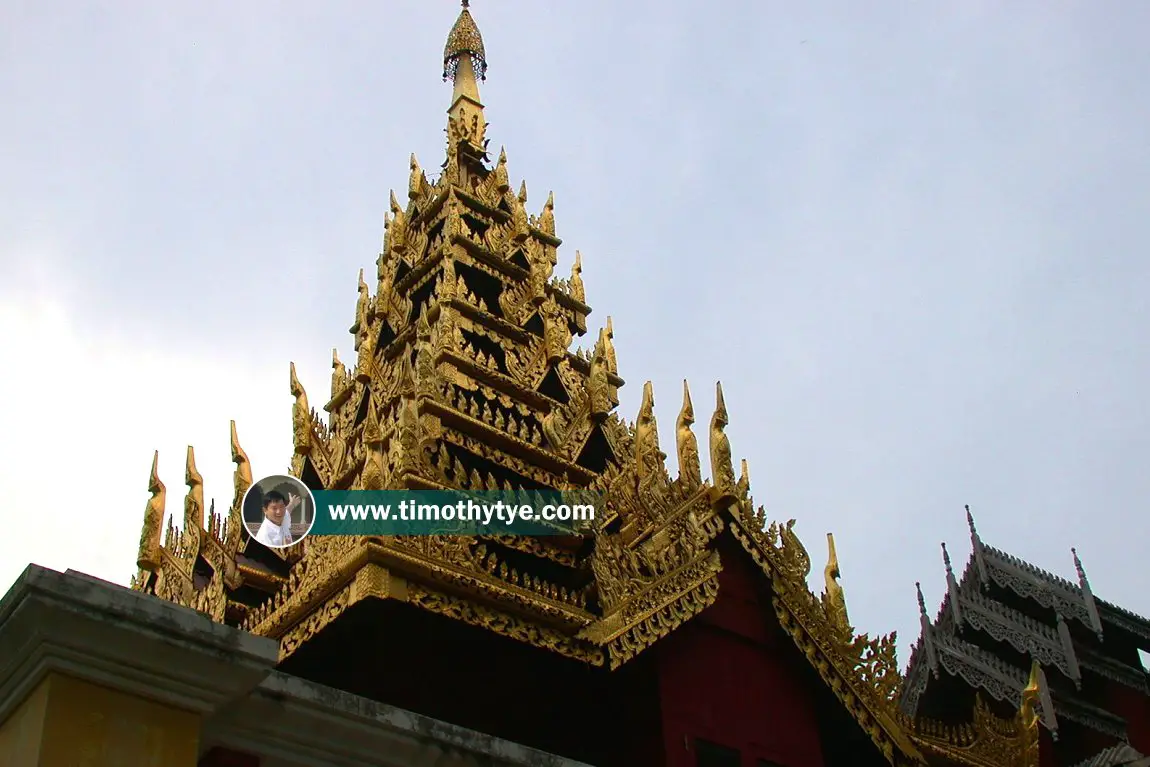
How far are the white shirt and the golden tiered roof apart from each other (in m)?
0.23

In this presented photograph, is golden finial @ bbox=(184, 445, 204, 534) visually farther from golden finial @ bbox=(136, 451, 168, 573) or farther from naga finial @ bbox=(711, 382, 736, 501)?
naga finial @ bbox=(711, 382, 736, 501)

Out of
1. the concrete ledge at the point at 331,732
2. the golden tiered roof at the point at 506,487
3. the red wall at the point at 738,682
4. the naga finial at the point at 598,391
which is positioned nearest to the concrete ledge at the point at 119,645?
the concrete ledge at the point at 331,732

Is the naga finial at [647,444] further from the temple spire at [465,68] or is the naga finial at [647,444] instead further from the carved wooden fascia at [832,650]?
the temple spire at [465,68]

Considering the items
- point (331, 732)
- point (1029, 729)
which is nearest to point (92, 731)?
point (331, 732)

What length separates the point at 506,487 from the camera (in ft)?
43.9

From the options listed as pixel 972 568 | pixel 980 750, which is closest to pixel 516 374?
pixel 980 750

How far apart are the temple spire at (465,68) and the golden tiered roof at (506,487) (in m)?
3.00

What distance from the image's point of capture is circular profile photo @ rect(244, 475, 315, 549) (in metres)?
14.4

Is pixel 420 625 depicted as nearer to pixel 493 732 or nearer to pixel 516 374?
pixel 493 732

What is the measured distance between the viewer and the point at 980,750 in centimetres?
1409

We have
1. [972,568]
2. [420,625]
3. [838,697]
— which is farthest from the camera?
[972,568]

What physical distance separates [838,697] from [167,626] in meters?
8.30

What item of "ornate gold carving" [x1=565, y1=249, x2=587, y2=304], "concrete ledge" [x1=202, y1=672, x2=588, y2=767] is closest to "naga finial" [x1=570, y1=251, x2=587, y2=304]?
"ornate gold carving" [x1=565, y1=249, x2=587, y2=304]

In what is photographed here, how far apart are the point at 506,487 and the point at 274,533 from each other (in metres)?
2.99
